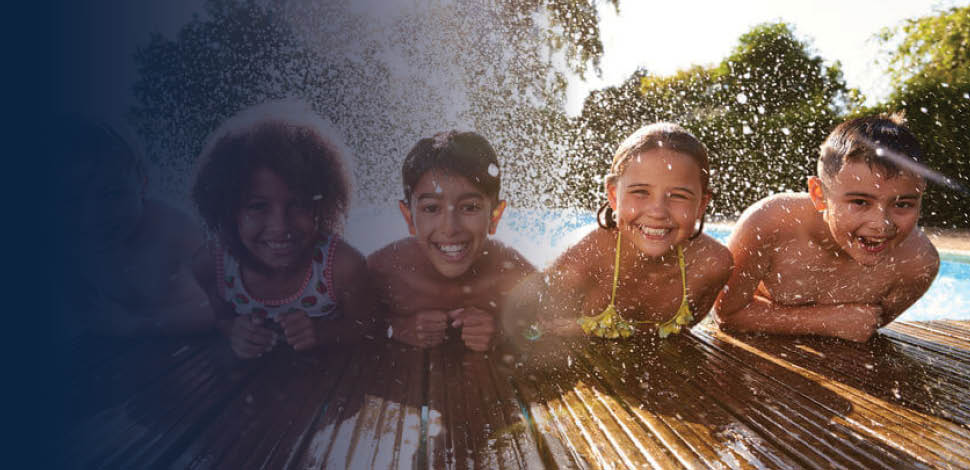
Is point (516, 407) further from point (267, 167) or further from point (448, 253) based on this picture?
point (267, 167)

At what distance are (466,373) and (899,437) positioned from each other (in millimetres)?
1248

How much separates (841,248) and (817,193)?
11.5 inches

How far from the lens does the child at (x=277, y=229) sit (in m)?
Result: 2.26

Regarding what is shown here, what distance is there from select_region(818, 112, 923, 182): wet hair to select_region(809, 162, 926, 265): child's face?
29mm

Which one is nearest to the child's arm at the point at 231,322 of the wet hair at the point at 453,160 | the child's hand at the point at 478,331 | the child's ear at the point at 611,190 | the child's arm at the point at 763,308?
the child's hand at the point at 478,331

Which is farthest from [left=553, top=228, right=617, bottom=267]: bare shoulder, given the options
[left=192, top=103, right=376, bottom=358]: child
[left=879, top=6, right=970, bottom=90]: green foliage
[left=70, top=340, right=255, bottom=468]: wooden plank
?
[left=879, top=6, right=970, bottom=90]: green foliage

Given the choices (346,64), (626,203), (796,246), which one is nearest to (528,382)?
(626,203)

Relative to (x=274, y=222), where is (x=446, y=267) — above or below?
below

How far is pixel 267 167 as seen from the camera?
2219mm

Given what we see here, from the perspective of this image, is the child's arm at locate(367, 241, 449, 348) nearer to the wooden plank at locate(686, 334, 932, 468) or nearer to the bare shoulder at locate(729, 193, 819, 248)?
the wooden plank at locate(686, 334, 932, 468)

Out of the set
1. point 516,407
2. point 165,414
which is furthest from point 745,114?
point 165,414

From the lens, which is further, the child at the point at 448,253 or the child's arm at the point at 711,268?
the child's arm at the point at 711,268

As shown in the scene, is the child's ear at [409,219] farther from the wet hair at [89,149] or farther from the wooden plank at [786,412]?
the wooden plank at [786,412]

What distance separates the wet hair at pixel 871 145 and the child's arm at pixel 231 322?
2507mm
